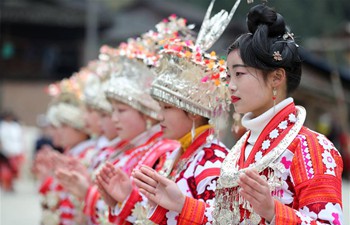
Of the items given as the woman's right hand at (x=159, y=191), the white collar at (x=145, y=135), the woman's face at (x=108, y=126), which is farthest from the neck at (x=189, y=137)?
the woman's face at (x=108, y=126)

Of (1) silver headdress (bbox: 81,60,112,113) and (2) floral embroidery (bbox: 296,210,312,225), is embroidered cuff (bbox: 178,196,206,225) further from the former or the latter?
(1) silver headdress (bbox: 81,60,112,113)

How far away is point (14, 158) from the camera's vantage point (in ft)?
60.3

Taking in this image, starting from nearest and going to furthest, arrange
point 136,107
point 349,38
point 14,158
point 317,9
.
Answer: point 136,107, point 317,9, point 14,158, point 349,38

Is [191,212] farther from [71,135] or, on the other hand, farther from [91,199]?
[71,135]

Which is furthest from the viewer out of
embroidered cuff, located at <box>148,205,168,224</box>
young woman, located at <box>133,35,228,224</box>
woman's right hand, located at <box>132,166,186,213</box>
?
young woman, located at <box>133,35,228,224</box>

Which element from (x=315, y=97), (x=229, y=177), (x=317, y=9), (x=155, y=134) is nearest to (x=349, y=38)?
(x=315, y=97)

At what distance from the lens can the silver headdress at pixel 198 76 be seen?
4387mm

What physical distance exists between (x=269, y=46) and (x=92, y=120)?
4341 mm

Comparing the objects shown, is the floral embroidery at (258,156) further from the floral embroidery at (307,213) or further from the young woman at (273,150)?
the floral embroidery at (307,213)

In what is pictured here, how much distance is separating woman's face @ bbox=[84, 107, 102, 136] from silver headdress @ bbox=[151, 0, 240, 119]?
272 centimetres

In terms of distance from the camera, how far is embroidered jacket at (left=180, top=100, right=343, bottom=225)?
3.16 metres

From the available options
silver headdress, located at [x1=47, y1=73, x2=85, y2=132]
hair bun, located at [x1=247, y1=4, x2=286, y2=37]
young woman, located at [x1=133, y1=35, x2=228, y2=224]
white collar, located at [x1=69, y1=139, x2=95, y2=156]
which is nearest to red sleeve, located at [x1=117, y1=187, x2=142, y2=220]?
young woman, located at [x1=133, y1=35, x2=228, y2=224]

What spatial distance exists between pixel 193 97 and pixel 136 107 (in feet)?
4.27

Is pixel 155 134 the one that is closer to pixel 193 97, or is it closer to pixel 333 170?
pixel 193 97
